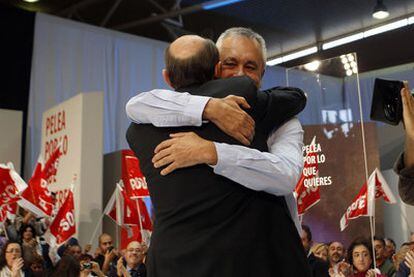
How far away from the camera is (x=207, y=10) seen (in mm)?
11703

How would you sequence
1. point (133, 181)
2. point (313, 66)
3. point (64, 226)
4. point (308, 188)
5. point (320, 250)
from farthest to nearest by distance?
1. point (133, 181)
2. point (64, 226)
3. point (320, 250)
4. point (313, 66)
5. point (308, 188)

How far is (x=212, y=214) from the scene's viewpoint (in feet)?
4.28

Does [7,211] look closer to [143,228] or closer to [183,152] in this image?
[143,228]

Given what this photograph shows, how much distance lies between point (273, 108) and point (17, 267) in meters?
4.89

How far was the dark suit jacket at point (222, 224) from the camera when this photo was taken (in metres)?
1.29

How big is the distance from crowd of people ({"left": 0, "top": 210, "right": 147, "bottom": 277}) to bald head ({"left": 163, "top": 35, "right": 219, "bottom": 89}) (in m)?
4.21

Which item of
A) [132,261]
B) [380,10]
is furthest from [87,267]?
[380,10]

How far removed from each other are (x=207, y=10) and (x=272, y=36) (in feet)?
5.10

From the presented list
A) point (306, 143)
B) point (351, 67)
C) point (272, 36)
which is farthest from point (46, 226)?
point (272, 36)

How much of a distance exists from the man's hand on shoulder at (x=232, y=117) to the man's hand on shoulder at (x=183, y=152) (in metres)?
0.05

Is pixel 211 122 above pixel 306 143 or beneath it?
beneath

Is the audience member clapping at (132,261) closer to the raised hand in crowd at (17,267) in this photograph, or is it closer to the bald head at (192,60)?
the raised hand in crowd at (17,267)

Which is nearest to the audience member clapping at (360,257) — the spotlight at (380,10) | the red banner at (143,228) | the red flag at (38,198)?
the red banner at (143,228)

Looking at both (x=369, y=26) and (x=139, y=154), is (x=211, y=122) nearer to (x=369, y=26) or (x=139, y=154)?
(x=139, y=154)
